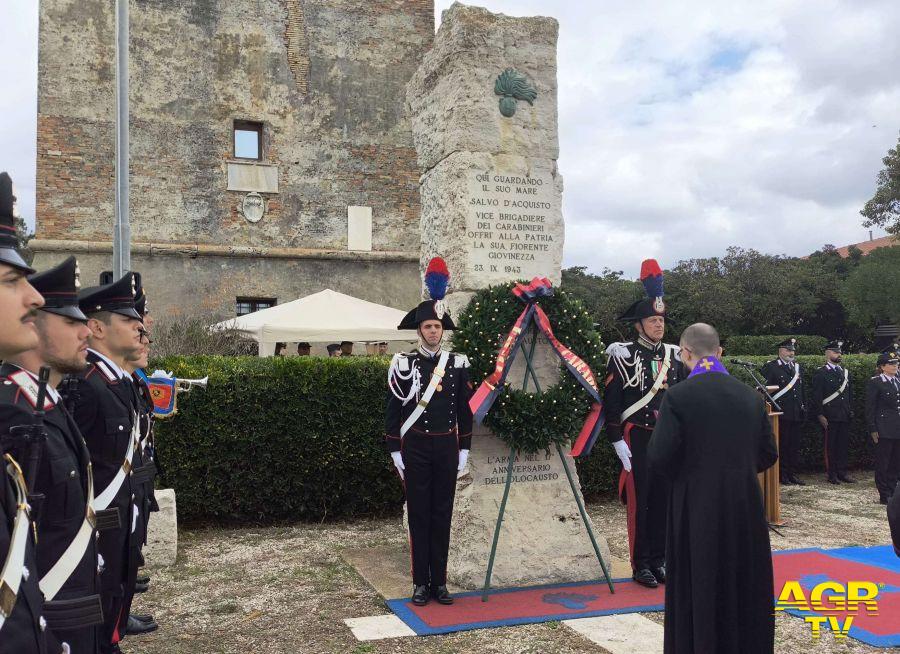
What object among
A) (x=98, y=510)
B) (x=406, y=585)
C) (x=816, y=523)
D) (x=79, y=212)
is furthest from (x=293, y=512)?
(x=79, y=212)

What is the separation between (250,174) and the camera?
16.8 m

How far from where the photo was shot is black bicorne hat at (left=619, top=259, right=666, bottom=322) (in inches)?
240

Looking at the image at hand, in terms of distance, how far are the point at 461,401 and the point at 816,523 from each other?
192 inches

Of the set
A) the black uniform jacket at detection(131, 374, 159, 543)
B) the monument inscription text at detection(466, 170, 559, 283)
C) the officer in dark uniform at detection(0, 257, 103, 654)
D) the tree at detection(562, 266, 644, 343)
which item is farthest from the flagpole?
the tree at detection(562, 266, 644, 343)

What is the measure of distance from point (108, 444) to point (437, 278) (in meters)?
2.65

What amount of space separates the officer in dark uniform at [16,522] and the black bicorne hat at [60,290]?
75 cm

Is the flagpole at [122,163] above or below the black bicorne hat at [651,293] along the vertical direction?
above

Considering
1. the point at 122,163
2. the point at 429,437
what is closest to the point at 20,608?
the point at 429,437

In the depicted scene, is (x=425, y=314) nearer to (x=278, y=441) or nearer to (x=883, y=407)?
(x=278, y=441)

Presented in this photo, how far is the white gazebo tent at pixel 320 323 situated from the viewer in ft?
39.3

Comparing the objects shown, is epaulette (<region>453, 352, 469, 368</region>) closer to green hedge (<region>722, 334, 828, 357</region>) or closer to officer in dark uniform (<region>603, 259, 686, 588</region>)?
officer in dark uniform (<region>603, 259, 686, 588</region>)

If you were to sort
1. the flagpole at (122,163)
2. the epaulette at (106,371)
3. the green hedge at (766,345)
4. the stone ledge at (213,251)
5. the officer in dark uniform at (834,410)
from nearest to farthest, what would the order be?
the epaulette at (106,371), the flagpole at (122,163), the officer in dark uniform at (834,410), the stone ledge at (213,251), the green hedge at (766,345)

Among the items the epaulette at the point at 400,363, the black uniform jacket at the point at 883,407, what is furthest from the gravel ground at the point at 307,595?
the epaulette at the point at 400,363

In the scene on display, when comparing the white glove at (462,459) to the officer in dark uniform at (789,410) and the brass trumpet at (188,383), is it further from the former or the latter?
the officer in dark uniform at (789,410)
